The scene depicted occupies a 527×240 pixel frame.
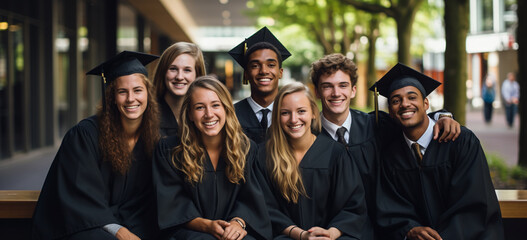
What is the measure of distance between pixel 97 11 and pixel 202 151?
527 inches

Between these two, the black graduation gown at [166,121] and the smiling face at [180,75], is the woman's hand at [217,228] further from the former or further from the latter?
the smiling face at [180,75]

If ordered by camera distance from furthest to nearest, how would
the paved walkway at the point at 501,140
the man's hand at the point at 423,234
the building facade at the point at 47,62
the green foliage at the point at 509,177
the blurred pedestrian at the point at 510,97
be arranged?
the blurred pedestrian at the point at 510,97, the paved walkway at the point at 501,140, the building facade at the point at 47,62, the green foliage at the point at 509,177, the man's hand at the point at 423,234

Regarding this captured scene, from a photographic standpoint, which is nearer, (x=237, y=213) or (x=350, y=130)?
(x=237, y=213)

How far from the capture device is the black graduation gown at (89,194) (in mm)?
3441

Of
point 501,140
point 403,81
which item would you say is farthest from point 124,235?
point 501,140

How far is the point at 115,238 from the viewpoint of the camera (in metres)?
3.41

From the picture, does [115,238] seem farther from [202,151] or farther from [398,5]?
[398,5]

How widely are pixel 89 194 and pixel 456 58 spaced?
5898mm

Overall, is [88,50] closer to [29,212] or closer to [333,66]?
[29,212]

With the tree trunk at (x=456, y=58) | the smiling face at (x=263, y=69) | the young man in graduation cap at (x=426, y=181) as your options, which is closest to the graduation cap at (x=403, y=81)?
the young man in graduation cap at (x=426, y=181)

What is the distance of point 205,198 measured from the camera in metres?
3.54

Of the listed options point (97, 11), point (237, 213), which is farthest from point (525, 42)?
point (97, 11)

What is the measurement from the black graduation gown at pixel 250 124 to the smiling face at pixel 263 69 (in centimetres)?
20

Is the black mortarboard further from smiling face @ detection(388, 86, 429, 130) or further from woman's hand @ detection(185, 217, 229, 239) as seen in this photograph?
woman's hand @ detection(185, 217, 229, 239)
